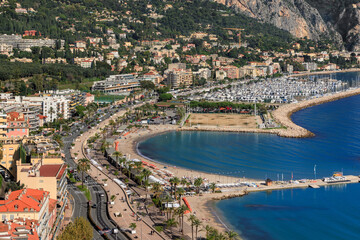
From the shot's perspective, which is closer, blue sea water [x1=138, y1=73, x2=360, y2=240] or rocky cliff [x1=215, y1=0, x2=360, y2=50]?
blue sea water [x1=138, y1=73, x2=360, y2=240]

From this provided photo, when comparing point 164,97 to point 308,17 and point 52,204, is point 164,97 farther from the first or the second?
point 308,17

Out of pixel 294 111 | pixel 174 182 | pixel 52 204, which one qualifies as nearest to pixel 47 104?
pixel 174 182

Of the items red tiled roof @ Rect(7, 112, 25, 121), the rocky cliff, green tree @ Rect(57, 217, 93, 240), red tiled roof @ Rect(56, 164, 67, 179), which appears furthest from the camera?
the rocky cliff

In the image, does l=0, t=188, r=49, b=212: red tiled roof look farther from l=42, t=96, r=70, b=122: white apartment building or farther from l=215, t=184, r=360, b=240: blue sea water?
Answer: l=42, t=96, r=70, b=122: white apartment building

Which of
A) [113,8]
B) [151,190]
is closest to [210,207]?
[151,190]

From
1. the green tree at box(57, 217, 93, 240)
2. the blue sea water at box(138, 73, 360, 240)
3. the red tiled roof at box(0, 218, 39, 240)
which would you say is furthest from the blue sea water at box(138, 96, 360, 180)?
the red tiled roof at box(0, 218, 39, 240)

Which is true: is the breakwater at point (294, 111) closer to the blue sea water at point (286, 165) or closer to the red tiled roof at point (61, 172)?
the blue sea water at point (286, 165)

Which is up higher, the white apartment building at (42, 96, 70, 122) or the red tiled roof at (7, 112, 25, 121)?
the red tiled roof at (7, 112, 25, 121)

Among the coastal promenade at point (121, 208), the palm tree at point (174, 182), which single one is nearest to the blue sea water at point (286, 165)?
the palm tree at point (174, 182)
